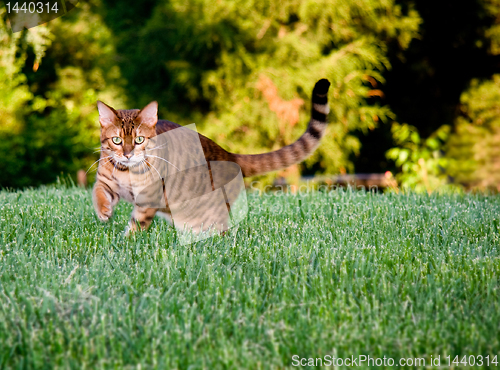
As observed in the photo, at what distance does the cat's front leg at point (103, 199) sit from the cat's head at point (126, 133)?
216 millimetres

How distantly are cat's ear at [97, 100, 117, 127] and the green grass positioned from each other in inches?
30.1

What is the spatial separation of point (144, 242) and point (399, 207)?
7.61 feet

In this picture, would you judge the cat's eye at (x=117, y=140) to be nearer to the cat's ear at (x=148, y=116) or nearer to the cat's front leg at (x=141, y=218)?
the cat's ear at (x=148, y=116)

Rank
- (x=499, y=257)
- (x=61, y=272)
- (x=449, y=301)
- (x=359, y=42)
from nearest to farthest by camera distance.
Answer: (x=449, y=301) < (x=61, y=272) < (x=499, y=257) < (x=359, y=42)

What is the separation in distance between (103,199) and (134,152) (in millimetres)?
380

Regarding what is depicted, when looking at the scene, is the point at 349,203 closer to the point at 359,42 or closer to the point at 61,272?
the point at 61,272

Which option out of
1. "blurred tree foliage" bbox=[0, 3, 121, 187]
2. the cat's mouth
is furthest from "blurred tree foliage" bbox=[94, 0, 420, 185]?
the cat's mouth

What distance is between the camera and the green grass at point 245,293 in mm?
1763

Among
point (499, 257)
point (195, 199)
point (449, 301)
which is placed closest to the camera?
point (449, 301)

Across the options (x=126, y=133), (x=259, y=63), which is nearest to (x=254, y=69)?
(x=259, y=63)

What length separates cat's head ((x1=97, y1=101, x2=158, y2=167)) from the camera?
9.84ft

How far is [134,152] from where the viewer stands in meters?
3.00

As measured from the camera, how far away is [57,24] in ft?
39.0

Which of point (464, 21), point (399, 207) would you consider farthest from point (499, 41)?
point (399, 207)
